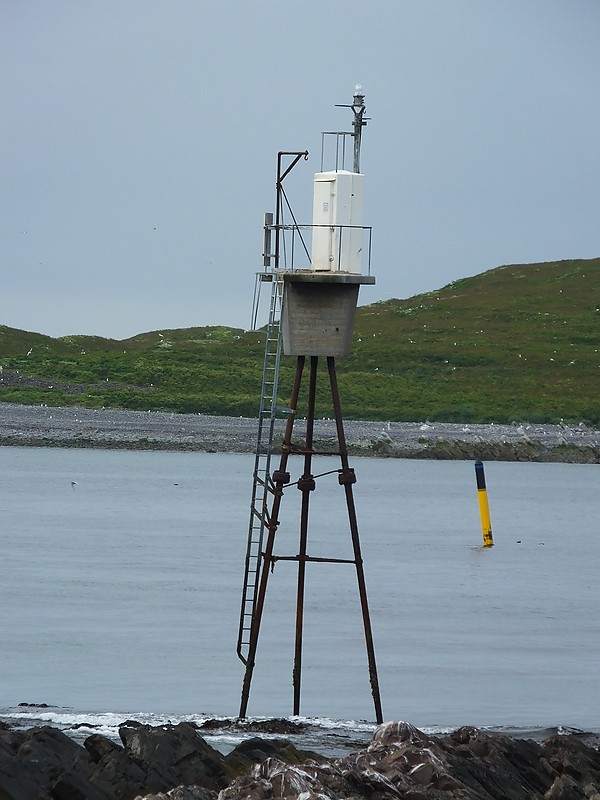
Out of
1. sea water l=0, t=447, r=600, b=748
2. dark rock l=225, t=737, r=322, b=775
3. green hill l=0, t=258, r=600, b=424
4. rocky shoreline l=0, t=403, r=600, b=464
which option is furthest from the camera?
green hill l=0, t=258, r=600, b=424

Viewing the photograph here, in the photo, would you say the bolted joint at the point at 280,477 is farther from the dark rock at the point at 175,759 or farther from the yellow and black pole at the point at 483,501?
the yellow and black pole at the point at 483,501

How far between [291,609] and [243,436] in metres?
41.7

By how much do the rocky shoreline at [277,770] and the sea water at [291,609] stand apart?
11.5 ft

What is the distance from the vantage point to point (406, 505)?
171 feet

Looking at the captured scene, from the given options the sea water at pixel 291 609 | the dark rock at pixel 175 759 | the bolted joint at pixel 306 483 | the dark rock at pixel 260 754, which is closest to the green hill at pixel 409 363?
the sea water at pixel 291 609

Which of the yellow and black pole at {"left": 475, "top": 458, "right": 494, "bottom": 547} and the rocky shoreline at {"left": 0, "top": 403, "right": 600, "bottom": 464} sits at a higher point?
the rocky shoreline at {"left": 0, "top": 403, "right": 600, "bottom": 464}

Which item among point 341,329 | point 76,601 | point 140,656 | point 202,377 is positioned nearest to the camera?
point 341,329

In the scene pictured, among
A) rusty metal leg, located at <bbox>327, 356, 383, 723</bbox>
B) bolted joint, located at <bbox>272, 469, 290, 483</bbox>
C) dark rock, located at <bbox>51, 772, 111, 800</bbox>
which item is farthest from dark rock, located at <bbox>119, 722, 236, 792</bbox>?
bolted joint, located at <bbox>272, 469, 290, 483</bbox>

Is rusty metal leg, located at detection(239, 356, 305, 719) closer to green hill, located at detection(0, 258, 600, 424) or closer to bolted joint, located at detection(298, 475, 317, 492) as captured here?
bolted joint, located at detection(298, 475, 317, 492)

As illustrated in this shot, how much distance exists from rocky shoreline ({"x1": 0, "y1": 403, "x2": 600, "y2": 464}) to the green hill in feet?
20.4

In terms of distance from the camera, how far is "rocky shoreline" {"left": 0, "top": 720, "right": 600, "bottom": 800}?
11945 millimetres

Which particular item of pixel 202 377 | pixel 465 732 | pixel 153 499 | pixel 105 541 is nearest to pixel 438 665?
pixel 465 732

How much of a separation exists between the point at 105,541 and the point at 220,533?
4.24 meters

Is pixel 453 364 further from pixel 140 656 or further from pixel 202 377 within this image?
pixel 140 656
